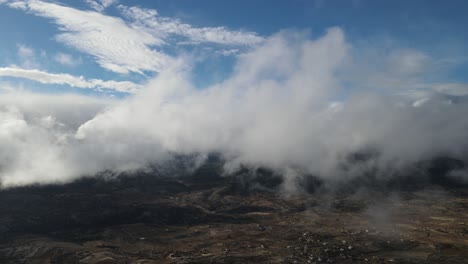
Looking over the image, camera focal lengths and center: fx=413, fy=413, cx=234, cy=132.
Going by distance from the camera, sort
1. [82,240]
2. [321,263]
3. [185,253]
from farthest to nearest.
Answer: [82,240]
[185,253]
[321,263]

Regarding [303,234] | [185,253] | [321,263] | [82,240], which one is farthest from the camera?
[303,234]

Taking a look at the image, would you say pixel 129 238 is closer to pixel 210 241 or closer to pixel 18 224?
pixel 210 241

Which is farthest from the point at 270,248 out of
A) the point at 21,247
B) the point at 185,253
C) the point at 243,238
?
the point at 21,247

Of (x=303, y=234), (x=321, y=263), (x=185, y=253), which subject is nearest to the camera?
(x=321, y=263)

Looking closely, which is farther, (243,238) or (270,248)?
(243,238)

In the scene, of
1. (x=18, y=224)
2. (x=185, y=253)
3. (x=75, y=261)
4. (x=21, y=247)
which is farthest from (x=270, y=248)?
(x=18, y=224)

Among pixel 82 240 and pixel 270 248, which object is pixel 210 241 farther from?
pixel 82 240

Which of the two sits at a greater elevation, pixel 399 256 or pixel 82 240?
pixel 82 240

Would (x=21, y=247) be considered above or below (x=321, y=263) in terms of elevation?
above

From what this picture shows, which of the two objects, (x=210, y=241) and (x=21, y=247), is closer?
(x=21, y=247)
